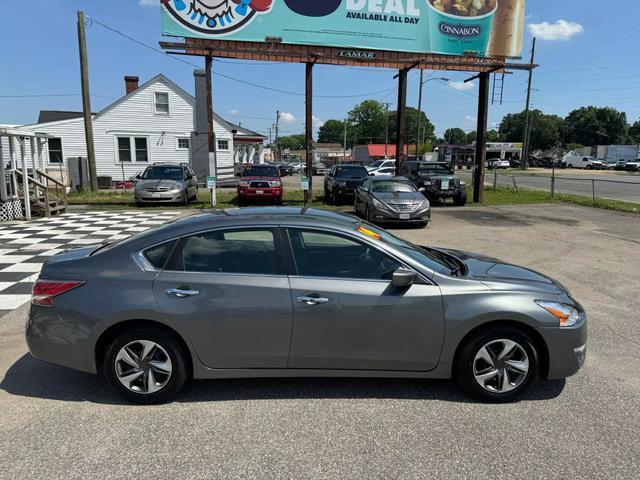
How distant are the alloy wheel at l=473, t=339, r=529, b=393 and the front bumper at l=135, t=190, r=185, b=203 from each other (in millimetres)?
15268

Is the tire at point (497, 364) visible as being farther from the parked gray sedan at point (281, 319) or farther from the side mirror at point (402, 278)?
the side mirror at point (402, 278)

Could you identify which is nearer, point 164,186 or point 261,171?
point 164,186

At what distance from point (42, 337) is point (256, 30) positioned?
49.6ft

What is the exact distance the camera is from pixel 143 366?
3.47 metres

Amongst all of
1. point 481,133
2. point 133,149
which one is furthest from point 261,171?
point 133,149

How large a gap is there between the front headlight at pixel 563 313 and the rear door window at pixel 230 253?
2023mm

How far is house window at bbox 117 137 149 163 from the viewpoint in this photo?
28.6 meters

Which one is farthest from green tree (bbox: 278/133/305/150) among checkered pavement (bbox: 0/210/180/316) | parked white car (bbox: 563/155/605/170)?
checkered pavement (bbox: 0/210/180/316)

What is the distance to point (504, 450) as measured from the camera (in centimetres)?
296

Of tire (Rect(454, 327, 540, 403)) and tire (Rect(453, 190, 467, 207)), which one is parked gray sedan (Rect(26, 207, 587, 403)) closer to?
tire (Rect(454, 327, 540, 403))

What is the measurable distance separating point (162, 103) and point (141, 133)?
222 cm

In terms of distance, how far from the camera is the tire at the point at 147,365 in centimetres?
344

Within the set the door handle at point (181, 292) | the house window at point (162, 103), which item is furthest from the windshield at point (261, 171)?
the door handle at point (181, 292)

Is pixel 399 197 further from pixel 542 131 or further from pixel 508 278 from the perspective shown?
pixel 542 131
